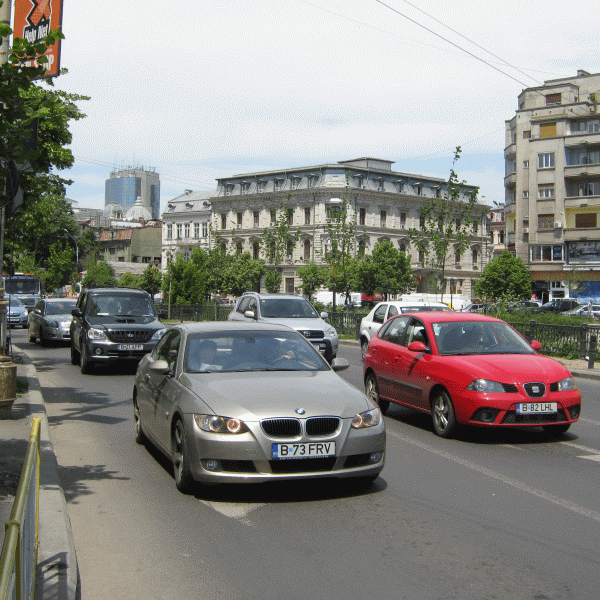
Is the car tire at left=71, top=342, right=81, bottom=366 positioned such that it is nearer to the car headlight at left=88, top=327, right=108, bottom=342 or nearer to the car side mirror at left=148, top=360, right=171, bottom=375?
the car headlight at left=88, top=327, right=108, bottom=342

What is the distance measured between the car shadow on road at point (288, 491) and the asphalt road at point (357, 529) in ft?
0.06

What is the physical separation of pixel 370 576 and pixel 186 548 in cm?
127

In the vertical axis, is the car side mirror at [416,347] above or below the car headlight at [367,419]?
above

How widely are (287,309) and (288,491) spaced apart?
43.3 ft

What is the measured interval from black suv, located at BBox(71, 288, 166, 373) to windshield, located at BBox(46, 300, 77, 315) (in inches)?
263

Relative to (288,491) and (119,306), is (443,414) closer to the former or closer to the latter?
(288,491)

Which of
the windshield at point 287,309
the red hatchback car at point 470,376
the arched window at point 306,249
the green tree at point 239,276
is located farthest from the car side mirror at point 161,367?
the arched window at point 306,249

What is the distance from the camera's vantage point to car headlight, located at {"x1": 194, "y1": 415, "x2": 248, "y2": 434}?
19.8ft

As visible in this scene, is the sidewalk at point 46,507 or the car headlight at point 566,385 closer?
the sidewalk at point 46,507

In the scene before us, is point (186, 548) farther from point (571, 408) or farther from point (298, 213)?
point (298, 213)

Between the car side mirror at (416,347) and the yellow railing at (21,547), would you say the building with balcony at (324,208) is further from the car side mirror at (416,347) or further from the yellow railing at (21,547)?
the yellow railing at (21,547)

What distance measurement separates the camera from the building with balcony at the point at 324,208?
86750mm

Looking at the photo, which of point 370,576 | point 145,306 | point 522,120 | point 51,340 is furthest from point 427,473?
point 522,120

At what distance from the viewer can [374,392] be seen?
1141 centimetres
